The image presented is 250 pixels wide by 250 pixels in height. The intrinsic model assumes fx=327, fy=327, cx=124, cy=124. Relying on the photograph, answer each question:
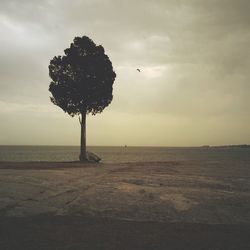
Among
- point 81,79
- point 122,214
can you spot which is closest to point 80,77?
point 81,79

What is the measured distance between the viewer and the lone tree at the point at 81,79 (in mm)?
39875

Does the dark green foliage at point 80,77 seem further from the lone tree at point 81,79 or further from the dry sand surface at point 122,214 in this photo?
the dry sand surface at point 122,214

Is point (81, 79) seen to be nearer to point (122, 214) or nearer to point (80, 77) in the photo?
point (80, 77)

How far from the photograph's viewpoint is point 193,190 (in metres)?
15.2

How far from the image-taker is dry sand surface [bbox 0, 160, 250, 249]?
339 inches

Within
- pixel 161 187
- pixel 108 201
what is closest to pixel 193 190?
pixel 161 187

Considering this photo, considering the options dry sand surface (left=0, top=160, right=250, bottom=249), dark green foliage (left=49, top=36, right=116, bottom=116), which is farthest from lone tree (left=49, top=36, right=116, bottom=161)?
dry sand surface (left=0, top=160, right=250, bottom=249)

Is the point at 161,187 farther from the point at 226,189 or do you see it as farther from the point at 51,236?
the point at 51,236

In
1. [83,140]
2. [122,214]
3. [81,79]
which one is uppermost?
[81,79]

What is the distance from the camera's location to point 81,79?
39.9m

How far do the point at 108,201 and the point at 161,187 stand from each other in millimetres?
3919

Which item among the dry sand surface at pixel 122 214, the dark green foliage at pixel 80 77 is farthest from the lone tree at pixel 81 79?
the dry sand surface at pixel 122 214

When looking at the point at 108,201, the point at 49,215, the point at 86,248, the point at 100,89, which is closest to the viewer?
the point at 86,248

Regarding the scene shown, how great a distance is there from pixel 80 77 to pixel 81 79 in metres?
0.27
